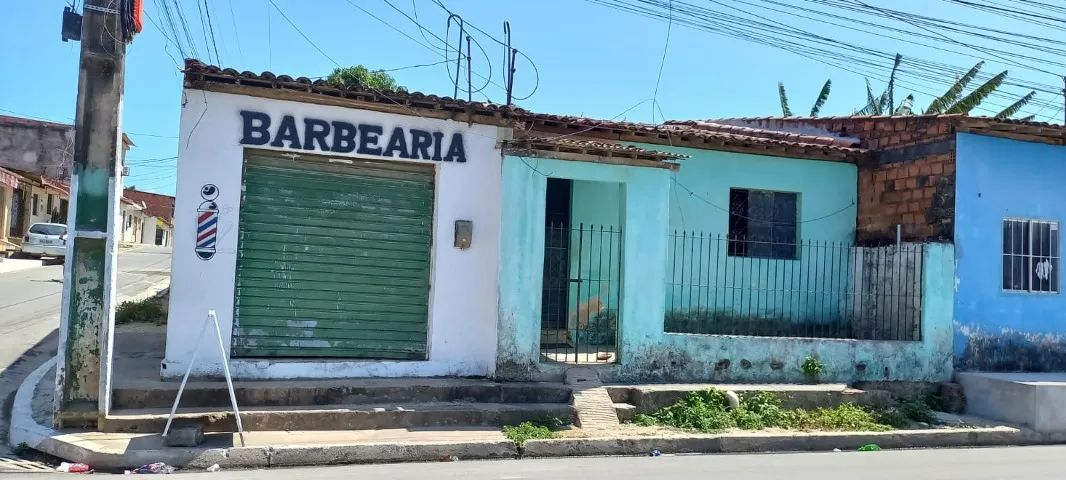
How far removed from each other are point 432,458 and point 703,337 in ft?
13.8

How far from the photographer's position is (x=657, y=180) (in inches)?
387

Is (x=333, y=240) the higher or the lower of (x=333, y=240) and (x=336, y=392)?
the higher

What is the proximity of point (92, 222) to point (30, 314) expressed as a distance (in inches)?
380

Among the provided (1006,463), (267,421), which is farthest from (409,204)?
(1006,463)

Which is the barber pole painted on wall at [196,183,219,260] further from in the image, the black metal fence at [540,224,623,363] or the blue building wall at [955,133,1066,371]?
the blue building wall at [955,133,1066,371]

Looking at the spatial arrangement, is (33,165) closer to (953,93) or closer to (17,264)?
(17,264)

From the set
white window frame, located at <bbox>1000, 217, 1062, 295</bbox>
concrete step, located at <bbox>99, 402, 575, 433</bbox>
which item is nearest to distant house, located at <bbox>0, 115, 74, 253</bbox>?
concrete step, located at <bbox>99, 402, 575, 433</bbox>

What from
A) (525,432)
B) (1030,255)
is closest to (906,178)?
(1030,255)

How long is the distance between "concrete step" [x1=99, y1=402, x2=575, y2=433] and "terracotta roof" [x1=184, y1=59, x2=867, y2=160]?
11.4 ft

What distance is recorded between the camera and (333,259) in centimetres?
919

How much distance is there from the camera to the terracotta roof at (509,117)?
847 centimetres

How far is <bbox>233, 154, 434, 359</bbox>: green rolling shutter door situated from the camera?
29.2 feet

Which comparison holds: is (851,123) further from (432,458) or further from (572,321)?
(432,458)

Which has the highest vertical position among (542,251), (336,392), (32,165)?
(32,165)
